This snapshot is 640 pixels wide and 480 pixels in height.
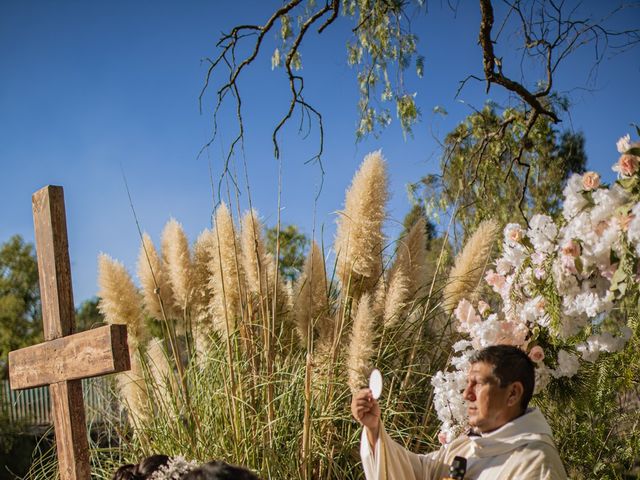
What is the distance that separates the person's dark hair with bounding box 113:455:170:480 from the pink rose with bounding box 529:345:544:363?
1506 mm

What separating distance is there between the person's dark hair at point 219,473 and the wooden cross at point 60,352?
73.4 inches

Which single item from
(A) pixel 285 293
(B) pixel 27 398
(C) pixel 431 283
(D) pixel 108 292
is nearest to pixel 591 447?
(C) pixel 431 283

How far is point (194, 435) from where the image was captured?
11.9ft

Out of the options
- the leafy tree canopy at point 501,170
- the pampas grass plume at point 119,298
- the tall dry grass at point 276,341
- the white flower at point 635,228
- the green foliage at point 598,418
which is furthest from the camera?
the leafy tree canopy at point 501,170

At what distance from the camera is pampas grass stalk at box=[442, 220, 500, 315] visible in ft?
12.9

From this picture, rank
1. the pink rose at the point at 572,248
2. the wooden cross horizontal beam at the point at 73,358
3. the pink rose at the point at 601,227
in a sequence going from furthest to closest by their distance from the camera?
the wooden cross horizontal beam at the point at 73,358 → the pink rose at the point at 572,248 → the pink rose at the point at 601,227

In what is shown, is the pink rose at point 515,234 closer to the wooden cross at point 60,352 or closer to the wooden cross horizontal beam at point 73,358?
the wooden cross horizontal beam at point 73,358

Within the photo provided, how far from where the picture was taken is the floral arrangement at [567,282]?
7.80 ft

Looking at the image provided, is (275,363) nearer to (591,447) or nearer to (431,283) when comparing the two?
(431,283)

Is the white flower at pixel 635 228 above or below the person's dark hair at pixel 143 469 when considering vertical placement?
above

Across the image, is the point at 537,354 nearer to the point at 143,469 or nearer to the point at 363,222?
the point at 363,222

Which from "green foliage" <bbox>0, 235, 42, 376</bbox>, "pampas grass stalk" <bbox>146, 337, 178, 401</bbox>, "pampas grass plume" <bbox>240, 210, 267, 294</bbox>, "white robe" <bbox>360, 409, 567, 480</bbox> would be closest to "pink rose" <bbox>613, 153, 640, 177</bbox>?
"white robe" <bbox>360, 409, 567, 480</bbox>

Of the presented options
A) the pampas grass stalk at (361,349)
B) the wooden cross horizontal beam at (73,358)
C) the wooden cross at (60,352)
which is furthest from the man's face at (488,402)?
the wooden cross at (60,352)

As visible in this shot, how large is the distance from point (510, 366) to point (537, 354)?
429 millimetres
